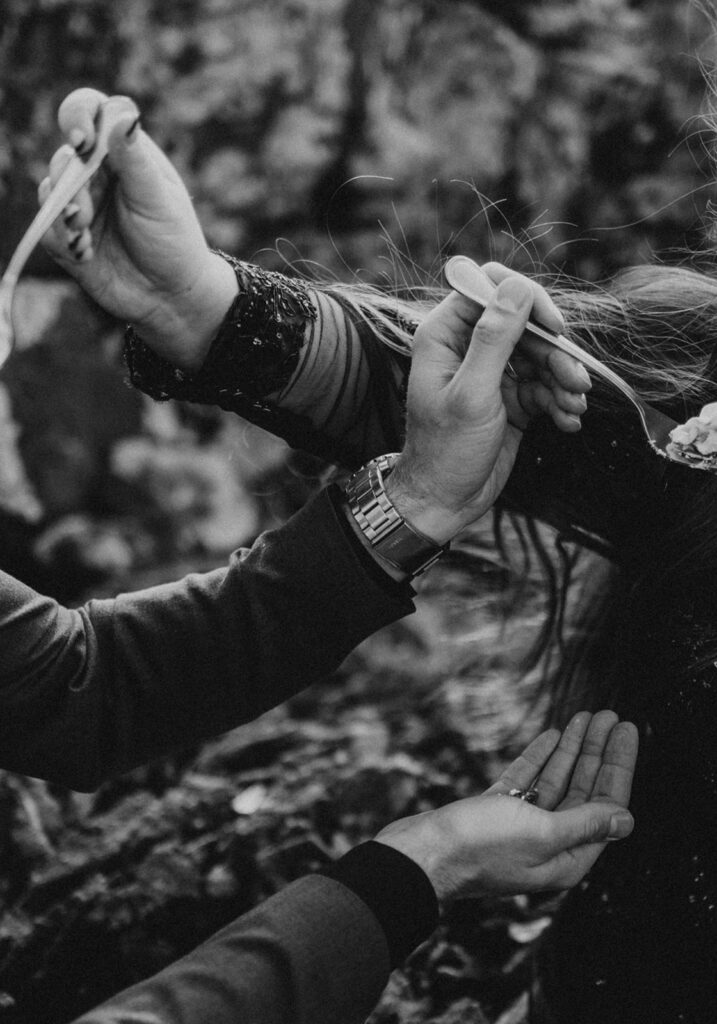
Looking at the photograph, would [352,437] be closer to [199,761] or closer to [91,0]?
[199,761]

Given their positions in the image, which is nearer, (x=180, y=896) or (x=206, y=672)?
(x=206, y=672)

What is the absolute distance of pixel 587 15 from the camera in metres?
1.83

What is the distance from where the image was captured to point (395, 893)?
0.72 m

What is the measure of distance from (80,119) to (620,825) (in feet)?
2.43

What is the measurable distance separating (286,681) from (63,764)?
0.22m

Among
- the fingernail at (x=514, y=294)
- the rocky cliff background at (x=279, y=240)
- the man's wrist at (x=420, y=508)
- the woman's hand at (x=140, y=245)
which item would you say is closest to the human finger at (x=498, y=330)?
the fingernail at (x=514, y=294)

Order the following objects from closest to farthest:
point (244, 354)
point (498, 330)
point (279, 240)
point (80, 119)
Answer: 1. point (80, 119)
2. point (498, 330)
3. point (244, 354)
4. point (279, 240)

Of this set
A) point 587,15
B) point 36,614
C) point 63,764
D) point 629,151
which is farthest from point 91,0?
point 63,764

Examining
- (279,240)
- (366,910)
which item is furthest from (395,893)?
(279,240)

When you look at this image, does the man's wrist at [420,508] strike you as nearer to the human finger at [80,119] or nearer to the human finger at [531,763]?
the human finger at [531,763]

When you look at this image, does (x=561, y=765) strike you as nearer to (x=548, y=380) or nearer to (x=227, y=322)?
(x=548, y=380)

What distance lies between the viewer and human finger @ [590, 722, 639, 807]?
87 cm

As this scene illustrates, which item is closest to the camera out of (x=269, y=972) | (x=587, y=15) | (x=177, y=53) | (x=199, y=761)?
(x=269, y=972)

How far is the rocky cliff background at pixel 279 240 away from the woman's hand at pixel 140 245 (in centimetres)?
67
